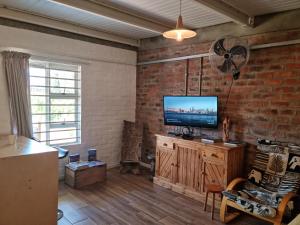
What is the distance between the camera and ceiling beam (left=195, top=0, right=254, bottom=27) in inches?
102

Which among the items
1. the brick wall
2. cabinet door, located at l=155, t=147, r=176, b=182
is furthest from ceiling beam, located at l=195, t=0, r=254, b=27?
cabinet door, located at l=155, t=147, r=176, b=182

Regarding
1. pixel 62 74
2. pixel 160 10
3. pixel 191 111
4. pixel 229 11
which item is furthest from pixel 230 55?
pixel 62 74

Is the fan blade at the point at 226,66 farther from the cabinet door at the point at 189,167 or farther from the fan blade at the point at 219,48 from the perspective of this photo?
the cabinet door at the point at 189,167

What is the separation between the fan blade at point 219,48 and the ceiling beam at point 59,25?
1920mm

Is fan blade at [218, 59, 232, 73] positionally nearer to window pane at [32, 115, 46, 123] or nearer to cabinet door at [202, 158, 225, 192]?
cabinet door at [202, 158, 225, 192]

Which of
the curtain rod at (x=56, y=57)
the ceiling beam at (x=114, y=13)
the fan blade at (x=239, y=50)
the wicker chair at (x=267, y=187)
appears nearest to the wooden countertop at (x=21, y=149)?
the curtain rod at (x=56, y=57)

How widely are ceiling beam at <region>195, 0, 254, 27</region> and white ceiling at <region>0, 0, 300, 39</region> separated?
0.18 feet

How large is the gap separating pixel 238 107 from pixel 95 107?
8.19 feet

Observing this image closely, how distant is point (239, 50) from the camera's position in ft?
10.2

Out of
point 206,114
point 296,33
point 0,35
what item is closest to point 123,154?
point 206,114

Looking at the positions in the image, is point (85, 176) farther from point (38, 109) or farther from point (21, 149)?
point (21, 149)

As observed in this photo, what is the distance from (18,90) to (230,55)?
9.86 feet

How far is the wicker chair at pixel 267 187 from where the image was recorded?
95.7 inches

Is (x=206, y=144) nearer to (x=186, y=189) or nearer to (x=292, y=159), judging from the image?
(x=186, y=189)
